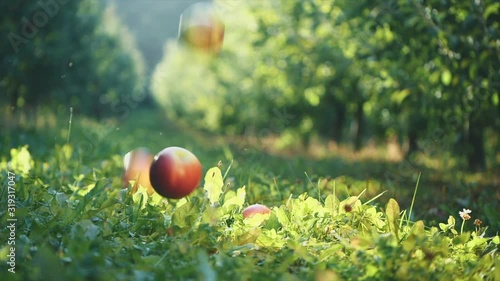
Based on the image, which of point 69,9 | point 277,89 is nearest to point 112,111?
point 277,89

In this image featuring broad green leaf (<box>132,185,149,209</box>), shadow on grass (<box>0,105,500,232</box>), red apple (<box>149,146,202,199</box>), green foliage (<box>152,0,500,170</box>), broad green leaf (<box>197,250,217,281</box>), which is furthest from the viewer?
green foliage (<box>152,0,500,170</box>)

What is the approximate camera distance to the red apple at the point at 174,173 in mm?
3521

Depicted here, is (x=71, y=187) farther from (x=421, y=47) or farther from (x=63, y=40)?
(x=63, y=40)

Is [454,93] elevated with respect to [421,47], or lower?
lower

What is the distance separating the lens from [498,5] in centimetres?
420

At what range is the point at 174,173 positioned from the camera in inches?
138

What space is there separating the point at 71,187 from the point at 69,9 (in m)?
6.96

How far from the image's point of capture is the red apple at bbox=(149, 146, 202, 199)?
3521 millimetres

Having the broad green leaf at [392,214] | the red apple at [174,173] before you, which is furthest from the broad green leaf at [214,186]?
the broad green leaf at [392,214]

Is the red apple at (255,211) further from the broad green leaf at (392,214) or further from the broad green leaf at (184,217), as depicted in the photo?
the broad green leaf at (392,214)

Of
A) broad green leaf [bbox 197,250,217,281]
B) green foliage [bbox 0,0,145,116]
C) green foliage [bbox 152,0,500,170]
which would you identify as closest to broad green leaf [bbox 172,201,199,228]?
broad green leaf [bbox 197,250,217,281]

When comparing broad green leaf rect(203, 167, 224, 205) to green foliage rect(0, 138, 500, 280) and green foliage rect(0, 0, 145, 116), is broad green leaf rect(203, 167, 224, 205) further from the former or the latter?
green foliage rect(0, 0, 145, 116)

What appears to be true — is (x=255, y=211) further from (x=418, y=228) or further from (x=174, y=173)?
(x=418, y=228)

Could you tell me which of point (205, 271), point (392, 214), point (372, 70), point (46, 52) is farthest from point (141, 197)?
point (46, 52)
